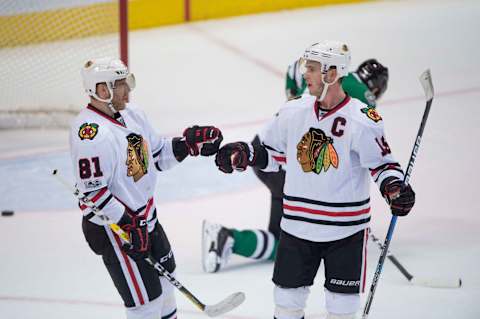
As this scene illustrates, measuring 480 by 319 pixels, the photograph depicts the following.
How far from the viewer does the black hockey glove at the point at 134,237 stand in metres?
3.77

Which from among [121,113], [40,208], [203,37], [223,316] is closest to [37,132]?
[40,208]

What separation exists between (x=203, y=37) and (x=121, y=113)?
18.2ft

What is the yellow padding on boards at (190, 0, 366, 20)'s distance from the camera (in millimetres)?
9766

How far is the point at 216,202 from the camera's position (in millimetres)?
6062

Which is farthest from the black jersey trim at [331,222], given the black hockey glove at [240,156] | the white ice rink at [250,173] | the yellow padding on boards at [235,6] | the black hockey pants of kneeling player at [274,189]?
the yellow padding on boards at [235,6]

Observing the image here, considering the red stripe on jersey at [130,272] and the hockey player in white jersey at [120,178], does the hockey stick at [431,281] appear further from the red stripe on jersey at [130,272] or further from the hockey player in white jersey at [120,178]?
the red stripe on jersey at [130,272]

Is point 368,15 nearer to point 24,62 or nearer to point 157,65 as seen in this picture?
point 157,65

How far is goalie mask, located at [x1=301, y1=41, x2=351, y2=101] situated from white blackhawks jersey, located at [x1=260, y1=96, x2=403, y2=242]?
10 centimetres

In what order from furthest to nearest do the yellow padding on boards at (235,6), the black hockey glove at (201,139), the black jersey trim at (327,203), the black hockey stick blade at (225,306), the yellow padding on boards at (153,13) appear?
the yellow padding on boards at (235,6)
the yellow padding on boards at (153,13)
the black hockey stick blade at (225,306)
the black hockey glove at (201,139)
the black jersey trim at (327,203)

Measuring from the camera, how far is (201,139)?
406 centimetres

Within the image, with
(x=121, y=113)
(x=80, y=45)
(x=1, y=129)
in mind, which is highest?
(x=121, y=113)

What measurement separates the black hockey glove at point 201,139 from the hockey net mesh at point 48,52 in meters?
3.20

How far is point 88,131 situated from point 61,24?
421 centimetres

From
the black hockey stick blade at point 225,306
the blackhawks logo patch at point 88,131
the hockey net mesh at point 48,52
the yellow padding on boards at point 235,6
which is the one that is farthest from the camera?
the yellow padding on boards at point 235,6
